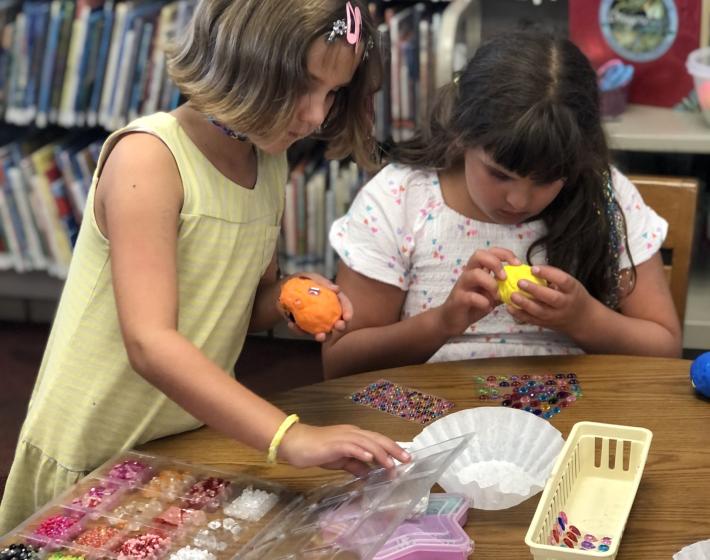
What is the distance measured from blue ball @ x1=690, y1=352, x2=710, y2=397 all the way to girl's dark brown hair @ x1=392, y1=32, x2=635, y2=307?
310 millimetres

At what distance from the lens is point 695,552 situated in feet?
3.19

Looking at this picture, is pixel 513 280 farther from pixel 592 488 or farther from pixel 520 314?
pixel 592 488

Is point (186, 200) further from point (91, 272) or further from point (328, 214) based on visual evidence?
point (328, 214)

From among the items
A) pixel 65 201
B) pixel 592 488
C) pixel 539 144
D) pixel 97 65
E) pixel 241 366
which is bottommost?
pixel 241 366

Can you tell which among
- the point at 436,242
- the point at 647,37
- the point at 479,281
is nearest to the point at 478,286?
the point at 479,281

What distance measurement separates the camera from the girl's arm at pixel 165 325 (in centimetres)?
102

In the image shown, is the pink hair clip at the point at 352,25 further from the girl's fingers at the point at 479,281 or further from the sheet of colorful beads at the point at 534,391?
the sheet of colorful beads at the point at 534,391

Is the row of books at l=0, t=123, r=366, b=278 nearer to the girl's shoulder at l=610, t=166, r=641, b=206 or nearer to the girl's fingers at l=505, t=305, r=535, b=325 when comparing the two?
the girl's shoulder at l=610, t=166, r=641, b=206

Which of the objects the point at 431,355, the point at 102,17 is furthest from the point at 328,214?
the point at 431,355

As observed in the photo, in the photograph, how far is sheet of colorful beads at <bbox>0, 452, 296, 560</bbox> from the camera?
97cm

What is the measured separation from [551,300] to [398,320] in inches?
13.7

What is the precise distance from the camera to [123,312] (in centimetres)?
110

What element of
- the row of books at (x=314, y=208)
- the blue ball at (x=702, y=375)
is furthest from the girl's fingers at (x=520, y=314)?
the row of books at (x=314, y=208)

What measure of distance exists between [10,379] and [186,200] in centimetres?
190
